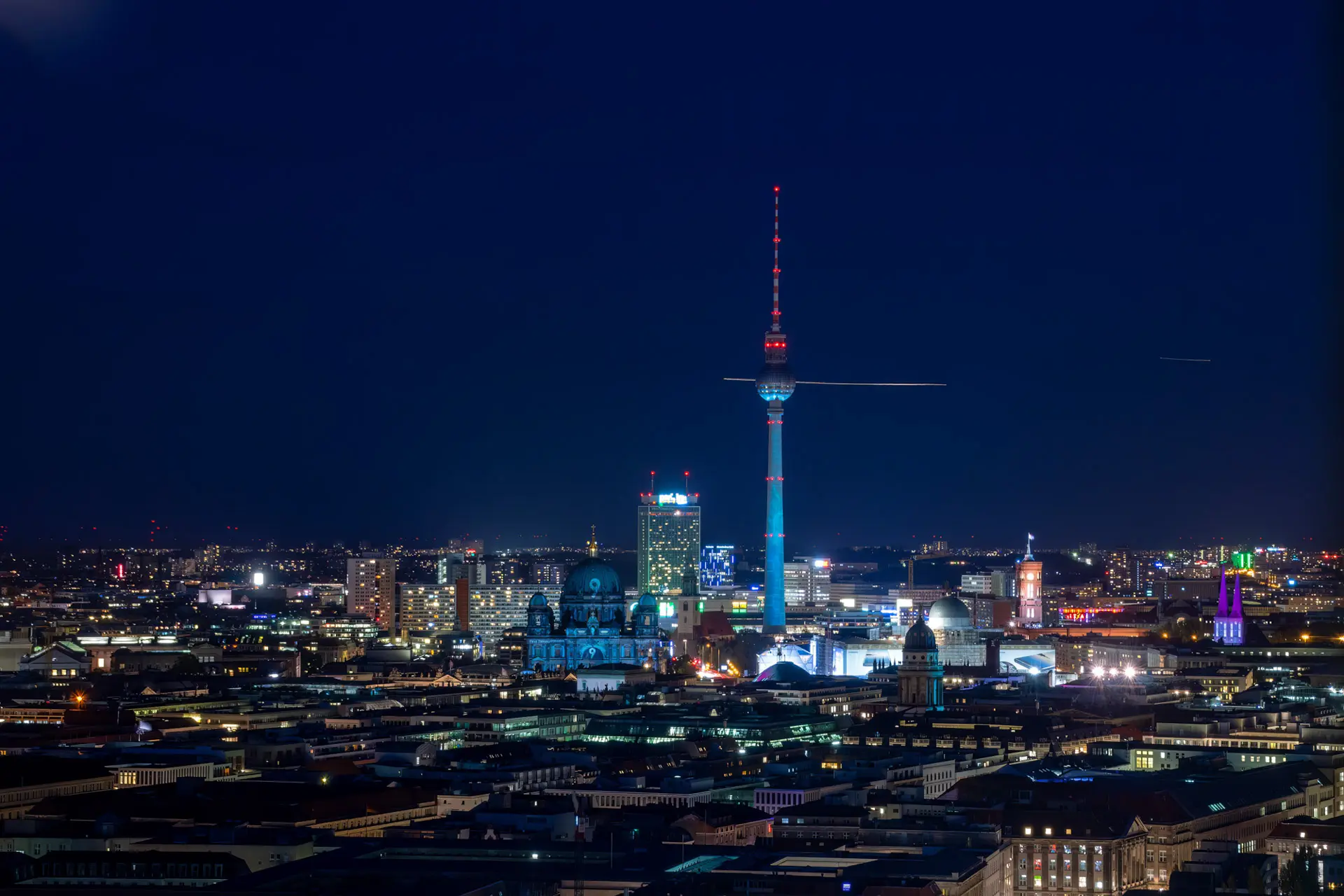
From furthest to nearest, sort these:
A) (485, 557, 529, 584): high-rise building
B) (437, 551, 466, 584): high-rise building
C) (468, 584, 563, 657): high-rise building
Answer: (485, 557, 529, 584): high-rise building → (437, 551, 466, 584): high-rise building → (468, 584, 563, 657): high-rise building

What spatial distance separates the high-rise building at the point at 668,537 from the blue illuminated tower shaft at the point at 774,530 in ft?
116

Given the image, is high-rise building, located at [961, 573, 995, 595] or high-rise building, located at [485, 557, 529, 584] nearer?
high-rise building, located at [485, 557, 529, 584]

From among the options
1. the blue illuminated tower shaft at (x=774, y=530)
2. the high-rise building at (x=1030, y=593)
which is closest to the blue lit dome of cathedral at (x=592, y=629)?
the blue illuminated tower shaft at (x=774, y=530)

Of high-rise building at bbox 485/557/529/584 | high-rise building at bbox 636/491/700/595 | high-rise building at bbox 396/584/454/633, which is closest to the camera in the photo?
high-rise building at bbox 396/584/454/633

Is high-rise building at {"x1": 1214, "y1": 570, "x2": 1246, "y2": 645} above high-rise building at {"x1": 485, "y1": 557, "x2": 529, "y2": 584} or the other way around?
the other way around

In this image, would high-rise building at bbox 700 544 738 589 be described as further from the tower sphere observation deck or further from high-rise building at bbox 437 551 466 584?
the tower sphere observation deck

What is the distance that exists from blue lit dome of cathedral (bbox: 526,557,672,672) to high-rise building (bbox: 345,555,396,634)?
4241 centimetres

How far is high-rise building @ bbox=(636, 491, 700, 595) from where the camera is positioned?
562 ft

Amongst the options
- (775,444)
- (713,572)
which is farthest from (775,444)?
(713,572)

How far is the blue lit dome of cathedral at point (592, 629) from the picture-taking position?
11406 centimetres

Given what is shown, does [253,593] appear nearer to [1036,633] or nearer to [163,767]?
[1036,633]

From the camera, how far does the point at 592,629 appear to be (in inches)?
4515

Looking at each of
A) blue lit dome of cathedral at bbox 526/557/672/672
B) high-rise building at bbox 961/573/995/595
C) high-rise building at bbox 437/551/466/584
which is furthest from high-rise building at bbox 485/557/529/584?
blue lit dome of cathedral at bbox 526/557/672/672

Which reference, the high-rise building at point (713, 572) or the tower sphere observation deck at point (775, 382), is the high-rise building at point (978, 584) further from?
the tower sphere observation deck at point (775, 382)
